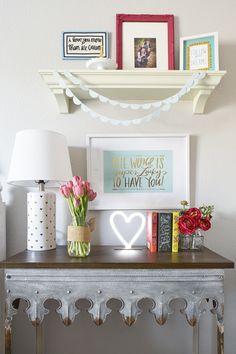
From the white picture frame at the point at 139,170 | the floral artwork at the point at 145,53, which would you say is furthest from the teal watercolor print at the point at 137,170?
the floral artwork at the point at 145,53

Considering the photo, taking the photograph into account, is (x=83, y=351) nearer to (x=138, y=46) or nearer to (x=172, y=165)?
(x=172, y=165)

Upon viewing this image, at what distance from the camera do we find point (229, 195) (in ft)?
5.24

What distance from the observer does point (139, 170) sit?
5.24ft

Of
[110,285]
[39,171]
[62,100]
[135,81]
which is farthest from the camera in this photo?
[62,100]

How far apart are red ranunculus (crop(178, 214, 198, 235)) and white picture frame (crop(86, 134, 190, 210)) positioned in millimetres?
222

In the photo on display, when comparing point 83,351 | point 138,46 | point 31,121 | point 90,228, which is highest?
point 138,46

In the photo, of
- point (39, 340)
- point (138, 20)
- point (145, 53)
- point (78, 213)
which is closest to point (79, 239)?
point (78, 213)

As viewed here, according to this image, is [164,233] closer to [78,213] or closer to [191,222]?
[191,222]

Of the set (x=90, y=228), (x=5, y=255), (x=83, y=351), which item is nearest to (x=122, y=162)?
(x=90, y=228)

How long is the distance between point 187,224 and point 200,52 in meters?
0.87

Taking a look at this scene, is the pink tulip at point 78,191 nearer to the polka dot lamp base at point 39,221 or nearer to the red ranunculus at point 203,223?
the polka dot lamp base at point 39,221

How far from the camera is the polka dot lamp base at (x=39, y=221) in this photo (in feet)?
4.42

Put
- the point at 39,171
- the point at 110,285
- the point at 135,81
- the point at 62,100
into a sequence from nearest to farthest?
the point at 110,285, the point at 39,171, the point at 135,81, the point at 62,100

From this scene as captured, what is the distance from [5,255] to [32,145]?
614mm
